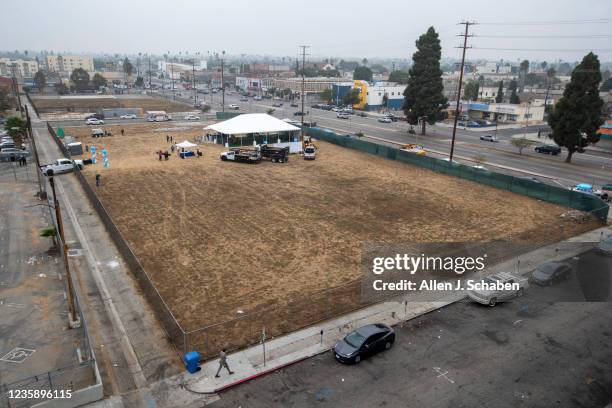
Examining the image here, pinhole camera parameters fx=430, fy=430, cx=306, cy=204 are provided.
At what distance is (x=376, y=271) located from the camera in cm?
2581

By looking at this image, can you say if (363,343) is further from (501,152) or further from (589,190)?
(501,152)

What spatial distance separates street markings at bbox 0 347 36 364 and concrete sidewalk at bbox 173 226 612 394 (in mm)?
6410

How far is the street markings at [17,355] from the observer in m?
17.6

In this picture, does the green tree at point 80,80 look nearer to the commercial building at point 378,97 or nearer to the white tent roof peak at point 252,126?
the commercial building at point 378,97

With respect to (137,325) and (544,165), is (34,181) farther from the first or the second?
(544,165)

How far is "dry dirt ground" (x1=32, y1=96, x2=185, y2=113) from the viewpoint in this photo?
365 ft

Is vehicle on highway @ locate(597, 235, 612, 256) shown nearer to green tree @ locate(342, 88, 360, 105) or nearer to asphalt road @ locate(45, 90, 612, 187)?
asphalt road @ locate(45, 90, 612, 187)

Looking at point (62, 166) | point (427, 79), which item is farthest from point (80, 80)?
point (427, 79)

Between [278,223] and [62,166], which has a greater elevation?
[62,166]

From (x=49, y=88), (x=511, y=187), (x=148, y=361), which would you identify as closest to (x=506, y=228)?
(x=511, y=187)

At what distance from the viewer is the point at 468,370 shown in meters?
17.4

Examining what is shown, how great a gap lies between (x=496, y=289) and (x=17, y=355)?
22.5 metres

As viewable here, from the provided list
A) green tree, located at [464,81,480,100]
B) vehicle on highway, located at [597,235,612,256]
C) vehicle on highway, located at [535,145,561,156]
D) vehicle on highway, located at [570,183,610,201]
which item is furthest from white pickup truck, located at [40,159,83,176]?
green tree, located at [464,81,480,100]

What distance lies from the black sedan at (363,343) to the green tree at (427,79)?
60222 millimetres
